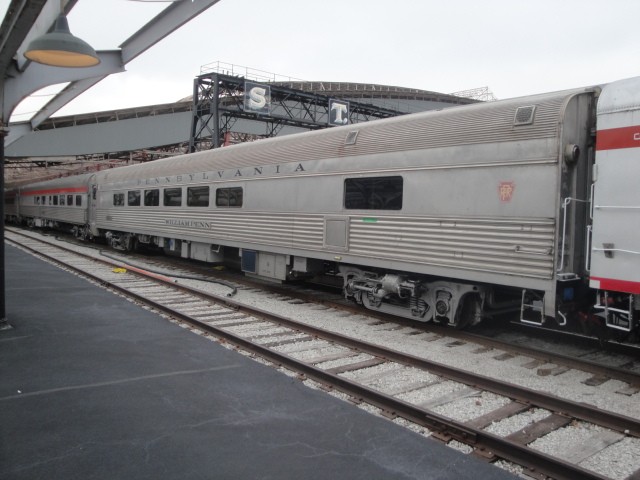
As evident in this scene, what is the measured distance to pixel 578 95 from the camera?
19.0ft

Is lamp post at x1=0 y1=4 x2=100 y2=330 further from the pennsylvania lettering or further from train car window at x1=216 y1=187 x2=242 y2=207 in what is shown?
the pennsylvania lettering

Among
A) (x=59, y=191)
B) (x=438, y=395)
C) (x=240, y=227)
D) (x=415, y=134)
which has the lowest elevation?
(x=438, y=395)

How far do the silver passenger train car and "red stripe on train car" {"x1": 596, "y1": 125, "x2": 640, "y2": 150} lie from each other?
2 cm

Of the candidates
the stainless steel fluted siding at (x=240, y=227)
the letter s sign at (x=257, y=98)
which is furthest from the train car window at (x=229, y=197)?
the letter s sign at (x=257, y=98)

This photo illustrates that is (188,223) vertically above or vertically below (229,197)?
below

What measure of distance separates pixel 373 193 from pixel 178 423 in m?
4.98

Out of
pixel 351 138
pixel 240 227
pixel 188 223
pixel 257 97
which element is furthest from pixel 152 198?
pixel 257 97

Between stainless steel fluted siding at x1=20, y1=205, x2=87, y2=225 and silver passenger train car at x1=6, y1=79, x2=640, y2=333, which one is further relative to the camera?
stainless steel fluted siding at x1=20, y1=205, x2=87, y2=225

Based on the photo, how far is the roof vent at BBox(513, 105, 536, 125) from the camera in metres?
5.96

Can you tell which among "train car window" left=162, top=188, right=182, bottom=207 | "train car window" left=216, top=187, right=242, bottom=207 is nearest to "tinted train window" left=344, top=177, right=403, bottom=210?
"train car window" left=216, top=187, right=242, bottom=207

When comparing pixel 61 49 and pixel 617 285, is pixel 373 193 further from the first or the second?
pixel 61 49

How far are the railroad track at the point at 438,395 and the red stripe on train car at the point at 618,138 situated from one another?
9.21 ft

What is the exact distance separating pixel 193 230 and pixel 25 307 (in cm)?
540

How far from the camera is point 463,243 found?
6.61 metres
